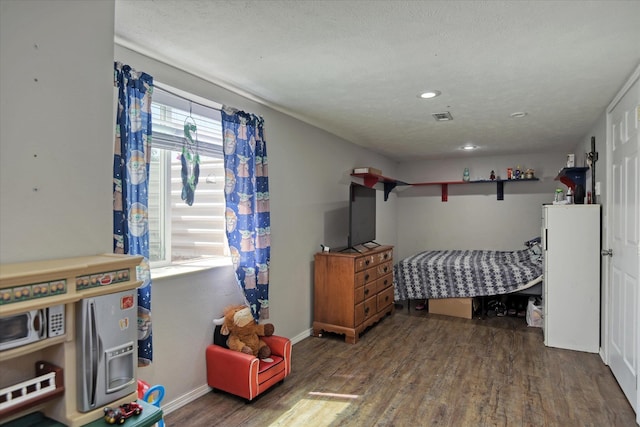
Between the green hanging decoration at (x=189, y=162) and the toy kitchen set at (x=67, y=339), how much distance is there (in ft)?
3.90

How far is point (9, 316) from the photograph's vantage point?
1069mm

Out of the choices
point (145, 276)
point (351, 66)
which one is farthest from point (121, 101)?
point (351, 66)

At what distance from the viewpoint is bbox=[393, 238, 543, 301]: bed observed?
4363 mm

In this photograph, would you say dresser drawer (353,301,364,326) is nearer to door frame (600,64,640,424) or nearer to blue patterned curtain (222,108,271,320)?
blue patterned curtain (222,108,271,320)

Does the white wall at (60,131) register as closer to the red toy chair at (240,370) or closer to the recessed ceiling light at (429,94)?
the red toy chair at (240,370)

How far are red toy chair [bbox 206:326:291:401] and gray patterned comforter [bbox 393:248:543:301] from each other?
98.7 inches

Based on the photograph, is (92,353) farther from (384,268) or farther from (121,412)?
(384,268)

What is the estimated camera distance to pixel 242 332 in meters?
2.63

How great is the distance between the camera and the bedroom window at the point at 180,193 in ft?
7.97

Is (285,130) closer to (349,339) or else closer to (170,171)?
(170,171)

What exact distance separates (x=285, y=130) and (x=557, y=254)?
2810mm

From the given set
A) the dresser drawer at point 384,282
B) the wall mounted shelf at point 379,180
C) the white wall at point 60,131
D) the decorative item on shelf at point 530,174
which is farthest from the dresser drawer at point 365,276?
the decorative item on shelf at point 530,174

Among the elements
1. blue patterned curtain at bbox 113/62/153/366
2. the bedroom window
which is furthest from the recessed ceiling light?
blue patterned curtain at bbox 113/62/153/366

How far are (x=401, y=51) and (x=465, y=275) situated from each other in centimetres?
327
